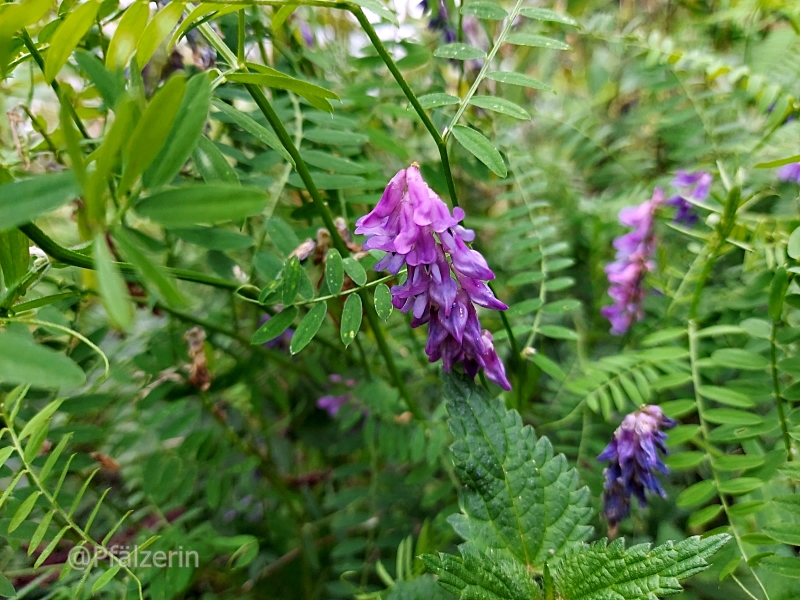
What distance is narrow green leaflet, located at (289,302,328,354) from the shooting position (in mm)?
601

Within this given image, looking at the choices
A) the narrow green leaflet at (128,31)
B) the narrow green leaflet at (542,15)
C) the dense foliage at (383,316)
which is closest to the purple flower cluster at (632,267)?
the dense foliage at (383,316)

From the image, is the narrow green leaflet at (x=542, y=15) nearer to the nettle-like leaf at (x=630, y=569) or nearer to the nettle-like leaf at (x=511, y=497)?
the nettle-like leaf at (x=511, y=497)

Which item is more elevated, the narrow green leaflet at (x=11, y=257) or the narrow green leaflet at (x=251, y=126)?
the narrow green leaflet at (x=251, y=126)

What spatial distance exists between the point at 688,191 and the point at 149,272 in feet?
3.31

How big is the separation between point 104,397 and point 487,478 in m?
0.54

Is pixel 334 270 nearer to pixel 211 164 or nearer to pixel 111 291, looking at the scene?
pixel 211 164

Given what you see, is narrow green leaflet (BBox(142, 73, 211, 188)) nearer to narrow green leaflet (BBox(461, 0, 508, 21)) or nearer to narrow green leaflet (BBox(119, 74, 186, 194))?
narrow green leaflet (BBox(119, 74, 186, 194))

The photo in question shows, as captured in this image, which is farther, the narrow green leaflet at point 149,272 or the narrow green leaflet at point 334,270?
the narrow green leaflet at point 334,270

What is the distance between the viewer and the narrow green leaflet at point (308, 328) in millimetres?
601

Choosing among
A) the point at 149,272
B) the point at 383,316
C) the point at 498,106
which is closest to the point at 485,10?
the point at 498,106

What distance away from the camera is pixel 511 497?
0.59 m

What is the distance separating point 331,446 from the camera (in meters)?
1.04

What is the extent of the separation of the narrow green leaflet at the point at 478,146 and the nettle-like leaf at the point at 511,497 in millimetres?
255

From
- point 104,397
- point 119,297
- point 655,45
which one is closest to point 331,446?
point 104,397
